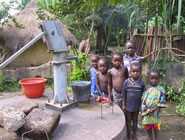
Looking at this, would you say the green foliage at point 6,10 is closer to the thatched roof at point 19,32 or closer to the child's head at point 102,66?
the thatched roof at point 19,32

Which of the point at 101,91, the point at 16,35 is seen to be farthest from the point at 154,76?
the point at 16,35

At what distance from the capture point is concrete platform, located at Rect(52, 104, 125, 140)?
2902 mm

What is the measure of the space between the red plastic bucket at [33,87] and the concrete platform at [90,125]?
2.02 feet

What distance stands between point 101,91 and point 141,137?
97cm

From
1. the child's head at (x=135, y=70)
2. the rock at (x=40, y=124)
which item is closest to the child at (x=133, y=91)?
the child's head at (x=135, y=70)

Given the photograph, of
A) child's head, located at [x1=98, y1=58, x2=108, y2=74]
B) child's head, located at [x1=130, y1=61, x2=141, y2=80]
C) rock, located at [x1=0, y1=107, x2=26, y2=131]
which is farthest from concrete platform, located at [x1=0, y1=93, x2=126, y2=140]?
child's head, located at [x1=98, y1=58, x2=108, y2=74]

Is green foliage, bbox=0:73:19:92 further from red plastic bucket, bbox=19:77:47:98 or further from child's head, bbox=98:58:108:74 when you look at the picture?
child's head, bbox=98:58:108:74

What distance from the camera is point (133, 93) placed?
409 centimetres

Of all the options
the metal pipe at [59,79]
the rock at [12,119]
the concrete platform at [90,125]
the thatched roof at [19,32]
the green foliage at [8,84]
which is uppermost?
the thatched roof at [19,32]

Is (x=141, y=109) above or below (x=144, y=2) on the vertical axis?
below

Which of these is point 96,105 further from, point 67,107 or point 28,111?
point 28,111

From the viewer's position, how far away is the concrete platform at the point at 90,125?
290cm

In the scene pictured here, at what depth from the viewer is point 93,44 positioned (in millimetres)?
10977

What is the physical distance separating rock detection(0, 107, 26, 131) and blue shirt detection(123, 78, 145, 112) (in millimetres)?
1740
